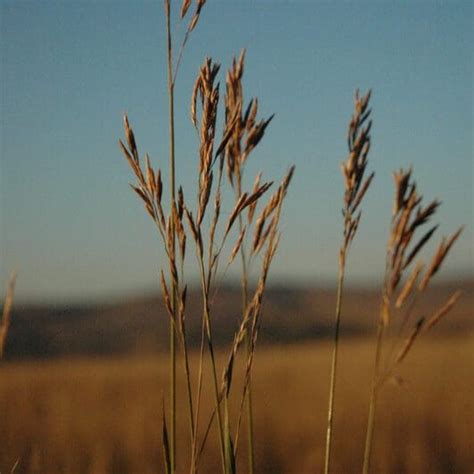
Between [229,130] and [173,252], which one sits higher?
[229,130]

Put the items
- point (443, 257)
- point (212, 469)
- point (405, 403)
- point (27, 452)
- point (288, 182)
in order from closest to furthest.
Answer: point (443, 257) → point (288, 182) → point (27, 452) → point (212, 469) → point (405, 403)

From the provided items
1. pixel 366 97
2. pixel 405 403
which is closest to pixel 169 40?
pixel 366 97

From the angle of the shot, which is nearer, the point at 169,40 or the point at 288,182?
the point at 169,40

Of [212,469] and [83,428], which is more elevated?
[83,428]

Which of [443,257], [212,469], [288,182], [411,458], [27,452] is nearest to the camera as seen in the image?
[443,257]

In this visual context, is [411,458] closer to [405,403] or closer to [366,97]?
[405,403]

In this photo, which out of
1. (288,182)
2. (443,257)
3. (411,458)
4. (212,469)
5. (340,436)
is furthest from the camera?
(340,436)

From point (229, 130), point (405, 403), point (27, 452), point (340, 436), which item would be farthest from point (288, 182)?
point (405, 403)

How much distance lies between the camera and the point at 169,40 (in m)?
1.33

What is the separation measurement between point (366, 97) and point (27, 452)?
1.43 meters

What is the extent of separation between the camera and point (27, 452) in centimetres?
212

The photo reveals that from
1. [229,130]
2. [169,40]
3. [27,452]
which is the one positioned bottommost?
[27,452]

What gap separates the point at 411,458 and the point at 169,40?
366 cm

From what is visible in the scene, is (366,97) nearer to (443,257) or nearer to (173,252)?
(443,257)
